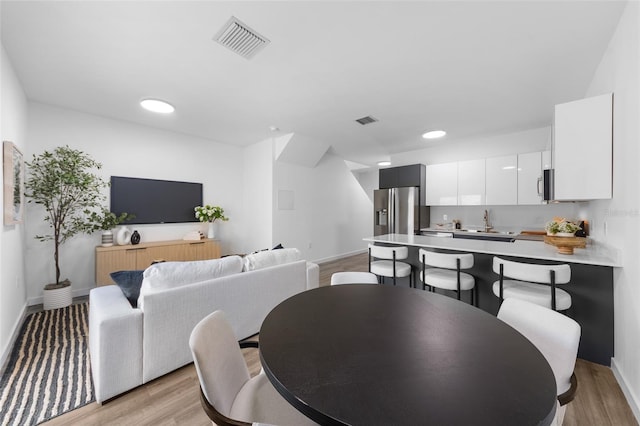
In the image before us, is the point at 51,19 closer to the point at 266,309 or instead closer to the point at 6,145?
the point at 6,145

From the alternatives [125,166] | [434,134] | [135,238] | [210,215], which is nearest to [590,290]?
[434,134]

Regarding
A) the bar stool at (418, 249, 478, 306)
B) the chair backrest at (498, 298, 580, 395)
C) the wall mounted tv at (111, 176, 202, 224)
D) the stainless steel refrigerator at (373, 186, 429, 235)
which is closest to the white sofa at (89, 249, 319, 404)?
the bar stool at (418, 249, 478, 306)

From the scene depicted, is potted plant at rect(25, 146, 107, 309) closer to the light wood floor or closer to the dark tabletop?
the light wood floor

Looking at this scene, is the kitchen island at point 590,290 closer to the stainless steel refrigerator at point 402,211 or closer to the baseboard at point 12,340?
the stainless steel refrigerator at point 402,211

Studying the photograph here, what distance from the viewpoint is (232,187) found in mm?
5480

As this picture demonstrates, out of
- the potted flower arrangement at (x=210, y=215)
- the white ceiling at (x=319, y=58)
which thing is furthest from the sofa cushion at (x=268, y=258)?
the potted flower arrangement at (x=210, y=215)

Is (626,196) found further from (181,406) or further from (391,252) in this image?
(181,406)

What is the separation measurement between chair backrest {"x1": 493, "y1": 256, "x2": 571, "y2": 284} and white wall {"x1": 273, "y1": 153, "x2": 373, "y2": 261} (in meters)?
3.82

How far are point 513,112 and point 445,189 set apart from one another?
1.81 metres

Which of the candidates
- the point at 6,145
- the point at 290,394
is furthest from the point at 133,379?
the point at 6,145

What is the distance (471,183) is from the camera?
15.6 ft

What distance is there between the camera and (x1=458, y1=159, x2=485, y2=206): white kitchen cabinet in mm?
4660

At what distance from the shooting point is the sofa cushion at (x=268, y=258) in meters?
2.56

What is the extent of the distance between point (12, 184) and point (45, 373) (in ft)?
5.71
